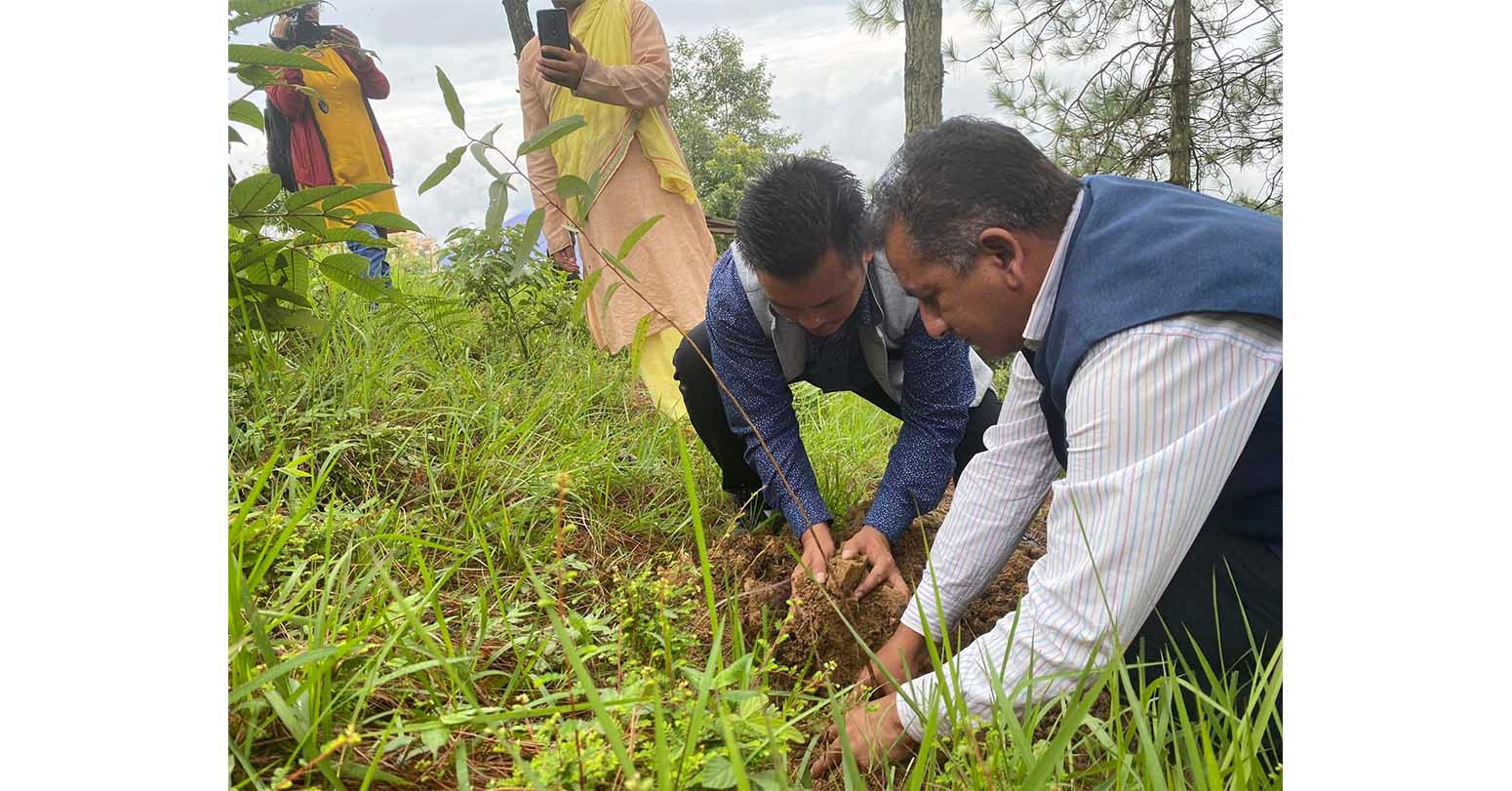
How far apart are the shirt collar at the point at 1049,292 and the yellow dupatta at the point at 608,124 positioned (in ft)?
7.59

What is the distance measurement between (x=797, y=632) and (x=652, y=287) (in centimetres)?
221

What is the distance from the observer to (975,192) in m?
1.53

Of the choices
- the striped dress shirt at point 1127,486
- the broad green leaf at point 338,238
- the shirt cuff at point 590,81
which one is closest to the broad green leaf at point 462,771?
the striped dress shirt at point 1127,486

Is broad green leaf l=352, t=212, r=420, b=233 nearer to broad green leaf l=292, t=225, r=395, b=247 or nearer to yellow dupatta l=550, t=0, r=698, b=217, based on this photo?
broad green leaf l=292, t=225, r=395, b=247

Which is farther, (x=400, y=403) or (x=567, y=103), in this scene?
(x=567, y=103)

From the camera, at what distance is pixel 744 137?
406 cm

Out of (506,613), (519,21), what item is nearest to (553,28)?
(519,21)

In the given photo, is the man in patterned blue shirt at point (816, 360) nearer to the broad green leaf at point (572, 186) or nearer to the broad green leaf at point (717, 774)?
the broad green leaf at point (572, 186)

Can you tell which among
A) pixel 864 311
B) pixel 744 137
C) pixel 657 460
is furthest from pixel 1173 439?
pixel 744 137

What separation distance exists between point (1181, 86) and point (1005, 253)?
1134 mm

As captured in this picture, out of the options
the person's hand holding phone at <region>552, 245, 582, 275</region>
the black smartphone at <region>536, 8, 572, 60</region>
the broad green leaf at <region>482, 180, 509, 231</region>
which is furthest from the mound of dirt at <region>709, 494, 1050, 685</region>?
the person's hand holding phone at <region>552, 245, 582, 275</region>

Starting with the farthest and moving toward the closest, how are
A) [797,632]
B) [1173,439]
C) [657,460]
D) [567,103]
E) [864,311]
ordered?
[567,103], [657,460], [864,311], [797,632], [1173,439]

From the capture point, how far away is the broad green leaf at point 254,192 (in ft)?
5.93

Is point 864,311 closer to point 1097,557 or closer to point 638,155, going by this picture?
point 1097,557
